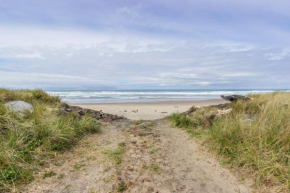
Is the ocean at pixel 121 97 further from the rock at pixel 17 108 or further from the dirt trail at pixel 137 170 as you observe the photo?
the dirt trail at pixel 137 170

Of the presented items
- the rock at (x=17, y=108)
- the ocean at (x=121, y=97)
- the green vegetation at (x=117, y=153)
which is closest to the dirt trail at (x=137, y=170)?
the green vegetation at (x=117, y=153)

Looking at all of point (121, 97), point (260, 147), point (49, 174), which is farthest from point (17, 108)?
point (121, 97)

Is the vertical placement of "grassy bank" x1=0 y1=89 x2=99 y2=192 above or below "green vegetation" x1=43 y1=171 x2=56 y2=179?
above

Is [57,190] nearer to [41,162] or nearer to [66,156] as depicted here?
[41,162]

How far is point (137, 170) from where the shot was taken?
3.99m

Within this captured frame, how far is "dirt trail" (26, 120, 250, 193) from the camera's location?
135 inches

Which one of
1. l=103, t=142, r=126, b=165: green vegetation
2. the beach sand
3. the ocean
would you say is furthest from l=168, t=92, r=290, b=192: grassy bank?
the ocean

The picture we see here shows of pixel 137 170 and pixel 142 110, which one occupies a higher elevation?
pixel 142 110

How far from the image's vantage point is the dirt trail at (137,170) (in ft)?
11.2

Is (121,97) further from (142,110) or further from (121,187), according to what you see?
(121,187)

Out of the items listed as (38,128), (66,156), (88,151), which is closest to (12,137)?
(38,128)

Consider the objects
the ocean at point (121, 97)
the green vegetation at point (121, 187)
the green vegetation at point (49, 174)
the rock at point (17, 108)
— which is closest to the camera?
the green vegetation at point (121, 187)

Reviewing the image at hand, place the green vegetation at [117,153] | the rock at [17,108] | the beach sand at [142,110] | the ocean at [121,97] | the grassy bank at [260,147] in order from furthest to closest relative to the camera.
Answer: the ocean at [121,97] → the beach sand at [142,110] → the rock at [17,108] → the green vegetation at [117,153] → the grassy bank at [260,147]

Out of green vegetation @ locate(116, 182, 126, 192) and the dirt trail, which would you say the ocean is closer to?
the dirt trail
